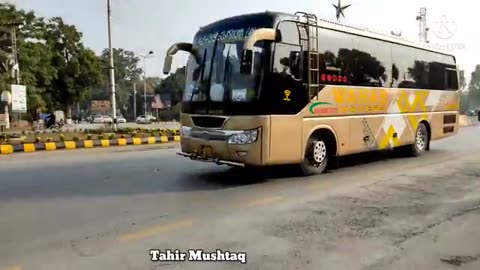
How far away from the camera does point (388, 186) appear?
7.70 metres

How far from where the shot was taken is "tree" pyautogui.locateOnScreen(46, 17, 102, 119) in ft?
155

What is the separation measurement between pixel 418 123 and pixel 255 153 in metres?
6.24

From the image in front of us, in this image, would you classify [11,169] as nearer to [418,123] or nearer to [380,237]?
[380,237]

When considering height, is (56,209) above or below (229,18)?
below

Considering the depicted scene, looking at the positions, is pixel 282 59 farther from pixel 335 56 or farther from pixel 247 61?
pixel 335 56

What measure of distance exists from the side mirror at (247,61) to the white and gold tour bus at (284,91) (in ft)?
0.05

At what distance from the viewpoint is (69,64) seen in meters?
47.6

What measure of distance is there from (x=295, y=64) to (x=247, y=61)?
111 cm

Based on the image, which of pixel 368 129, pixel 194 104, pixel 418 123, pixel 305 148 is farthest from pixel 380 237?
pixel 418 123

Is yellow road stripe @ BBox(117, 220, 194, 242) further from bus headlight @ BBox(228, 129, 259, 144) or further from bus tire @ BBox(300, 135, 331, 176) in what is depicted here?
bus tire @ BBox(300, 135, 331, 176)

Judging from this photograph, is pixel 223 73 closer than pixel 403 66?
Yes

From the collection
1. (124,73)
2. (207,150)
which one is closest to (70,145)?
(207,150)

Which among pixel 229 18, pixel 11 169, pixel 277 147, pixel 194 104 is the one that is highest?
pixel 229 18

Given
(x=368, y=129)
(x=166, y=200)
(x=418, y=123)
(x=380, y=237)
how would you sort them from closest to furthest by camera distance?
1. (x=380, y=237)
2. (x=166, y=200)
3. (x=368, y=129)
4. (x=418, y=123)
